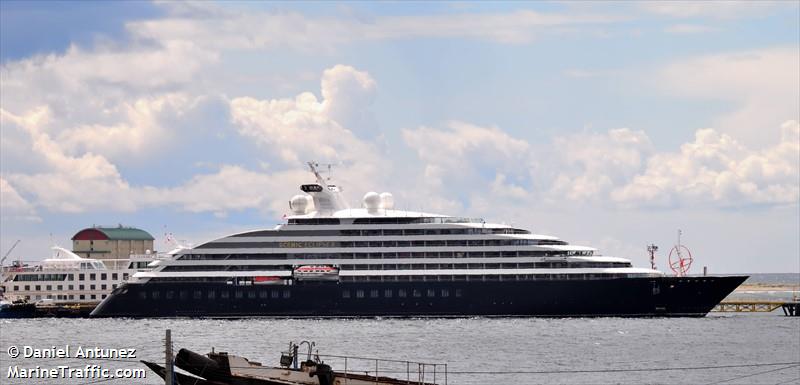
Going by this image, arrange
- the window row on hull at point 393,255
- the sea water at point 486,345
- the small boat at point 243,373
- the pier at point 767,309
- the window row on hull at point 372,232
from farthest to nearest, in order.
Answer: the pier at point 767,309 → the window row on hull at point 372,232 → the window row on hull at point 393,255 → the sea water at point 486,345 → the small boat at point 243,373

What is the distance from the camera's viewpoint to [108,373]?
3268 inches

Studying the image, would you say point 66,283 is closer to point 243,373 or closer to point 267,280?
point 267,280

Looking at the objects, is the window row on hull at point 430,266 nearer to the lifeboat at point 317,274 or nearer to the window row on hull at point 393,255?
the window row on hull at point 393,255

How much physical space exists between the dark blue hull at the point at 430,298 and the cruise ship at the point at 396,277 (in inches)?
3.6

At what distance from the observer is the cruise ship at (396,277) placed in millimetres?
132125

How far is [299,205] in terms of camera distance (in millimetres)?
141500

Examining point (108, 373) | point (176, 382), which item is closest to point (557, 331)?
point (108, 373)

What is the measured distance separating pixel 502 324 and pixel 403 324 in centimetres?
840

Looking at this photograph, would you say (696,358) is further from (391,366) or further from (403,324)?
(403,324)

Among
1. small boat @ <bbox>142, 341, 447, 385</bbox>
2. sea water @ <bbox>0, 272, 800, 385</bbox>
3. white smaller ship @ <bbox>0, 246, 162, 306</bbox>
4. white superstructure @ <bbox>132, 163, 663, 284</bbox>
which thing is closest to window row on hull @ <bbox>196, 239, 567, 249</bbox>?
white superstructure @ <bbox>132, 163, 663, 284</bbox>

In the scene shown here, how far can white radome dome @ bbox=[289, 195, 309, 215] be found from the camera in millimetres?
141625

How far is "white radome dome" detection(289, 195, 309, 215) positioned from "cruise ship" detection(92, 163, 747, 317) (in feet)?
4.83

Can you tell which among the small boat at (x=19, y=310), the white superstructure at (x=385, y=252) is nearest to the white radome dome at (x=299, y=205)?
the white superstructure at (x=385, y=252)

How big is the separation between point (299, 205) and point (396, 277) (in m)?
12.6
